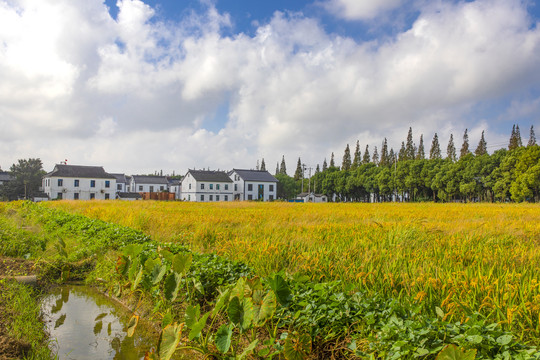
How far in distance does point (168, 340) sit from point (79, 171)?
6760cm

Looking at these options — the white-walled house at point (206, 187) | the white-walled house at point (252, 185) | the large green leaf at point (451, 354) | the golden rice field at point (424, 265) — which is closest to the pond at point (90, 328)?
the golden rice field at point (424, 265)

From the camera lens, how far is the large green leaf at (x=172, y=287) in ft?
12.2

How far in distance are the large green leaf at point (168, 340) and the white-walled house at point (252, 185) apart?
217 feet

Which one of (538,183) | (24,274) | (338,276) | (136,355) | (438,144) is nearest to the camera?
(136,355)

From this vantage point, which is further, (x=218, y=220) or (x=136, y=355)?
(x=218, y=220)

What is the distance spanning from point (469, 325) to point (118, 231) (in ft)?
26.6

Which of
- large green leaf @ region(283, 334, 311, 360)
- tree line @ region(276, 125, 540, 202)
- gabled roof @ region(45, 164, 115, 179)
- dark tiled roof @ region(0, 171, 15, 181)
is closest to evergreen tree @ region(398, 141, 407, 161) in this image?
tree line @ region(276, 125, 540, 202)

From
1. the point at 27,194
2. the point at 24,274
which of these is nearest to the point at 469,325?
the point at 24,274

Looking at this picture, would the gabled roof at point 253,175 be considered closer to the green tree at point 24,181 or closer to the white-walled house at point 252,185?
the white-walled house at point 252,185

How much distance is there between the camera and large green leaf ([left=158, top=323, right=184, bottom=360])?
2.73 meters

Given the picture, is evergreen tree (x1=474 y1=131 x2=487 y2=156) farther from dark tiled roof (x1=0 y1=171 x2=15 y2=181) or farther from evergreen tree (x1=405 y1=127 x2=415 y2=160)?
dark tiled roof (x1=0 y1=171 x2=15 y2=181)

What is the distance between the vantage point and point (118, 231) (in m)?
8.63

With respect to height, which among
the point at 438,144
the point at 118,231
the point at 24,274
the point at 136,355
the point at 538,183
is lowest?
the point at 136,355

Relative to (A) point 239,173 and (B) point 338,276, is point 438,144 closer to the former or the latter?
(A) point 239,173
